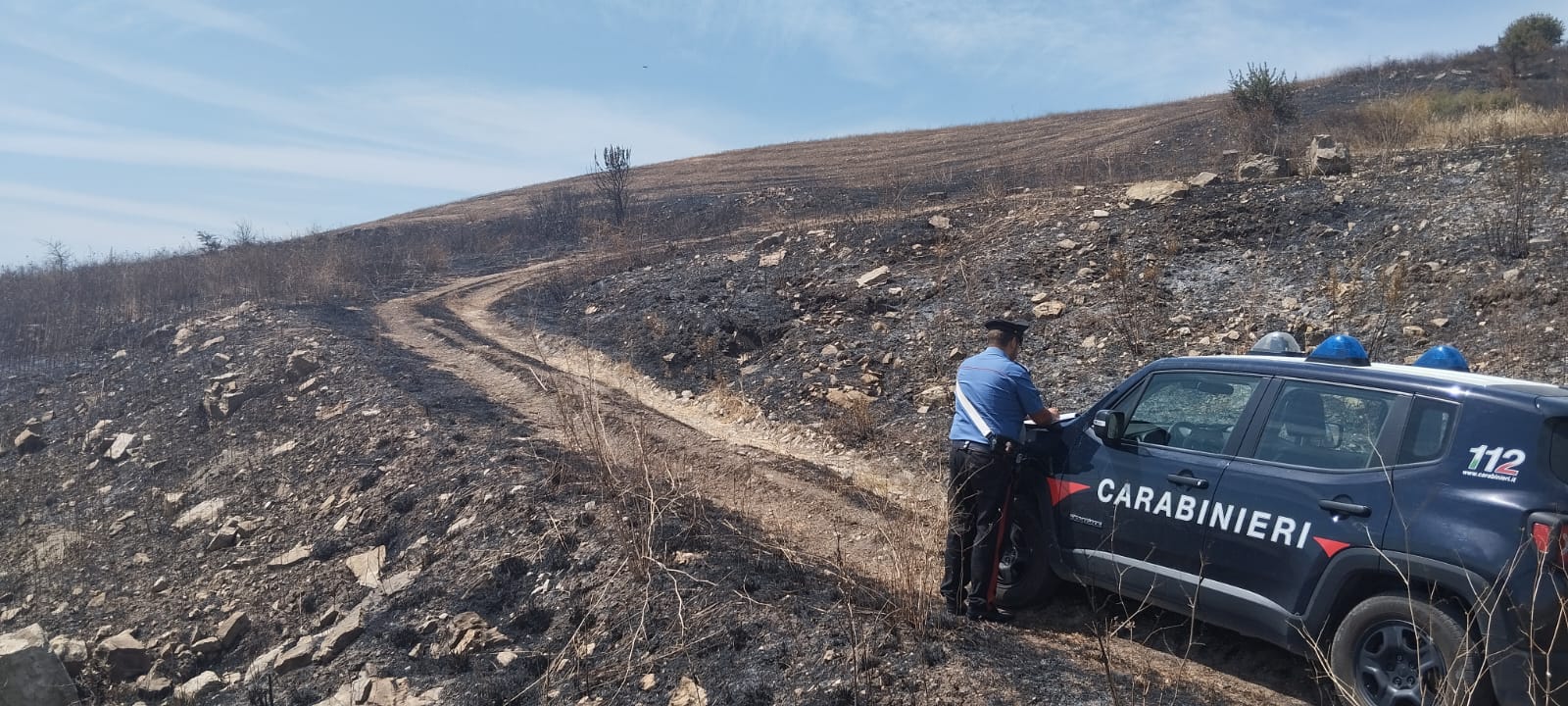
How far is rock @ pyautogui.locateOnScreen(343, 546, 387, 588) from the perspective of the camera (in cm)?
709

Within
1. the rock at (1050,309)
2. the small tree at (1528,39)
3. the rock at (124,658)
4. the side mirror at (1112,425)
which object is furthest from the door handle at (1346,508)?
the small tree at (1528,39)

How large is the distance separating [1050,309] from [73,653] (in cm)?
976

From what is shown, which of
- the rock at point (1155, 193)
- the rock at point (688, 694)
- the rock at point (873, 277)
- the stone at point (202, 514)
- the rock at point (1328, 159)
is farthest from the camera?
the rock at point (873, 277)

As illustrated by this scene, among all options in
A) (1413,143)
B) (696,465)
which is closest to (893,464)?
(696,465)

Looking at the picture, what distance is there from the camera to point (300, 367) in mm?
12297

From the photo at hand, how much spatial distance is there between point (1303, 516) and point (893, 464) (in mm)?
5154

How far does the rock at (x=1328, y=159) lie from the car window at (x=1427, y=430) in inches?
411

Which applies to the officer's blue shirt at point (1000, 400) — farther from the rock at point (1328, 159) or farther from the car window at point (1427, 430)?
the rock at point (1328, 159)

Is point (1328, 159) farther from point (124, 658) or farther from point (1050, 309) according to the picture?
point (124, 658)

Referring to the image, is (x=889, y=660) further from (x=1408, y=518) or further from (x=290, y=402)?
(x=290, y=402)

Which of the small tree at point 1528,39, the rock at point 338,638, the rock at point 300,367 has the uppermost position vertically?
the small tree at point 1528,39

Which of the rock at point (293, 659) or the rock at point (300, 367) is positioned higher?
the rock at point (300, 367)

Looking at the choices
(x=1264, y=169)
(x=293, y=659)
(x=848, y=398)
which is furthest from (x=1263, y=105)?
Answer: (x=293, y=659)

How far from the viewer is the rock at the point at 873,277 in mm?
13078
